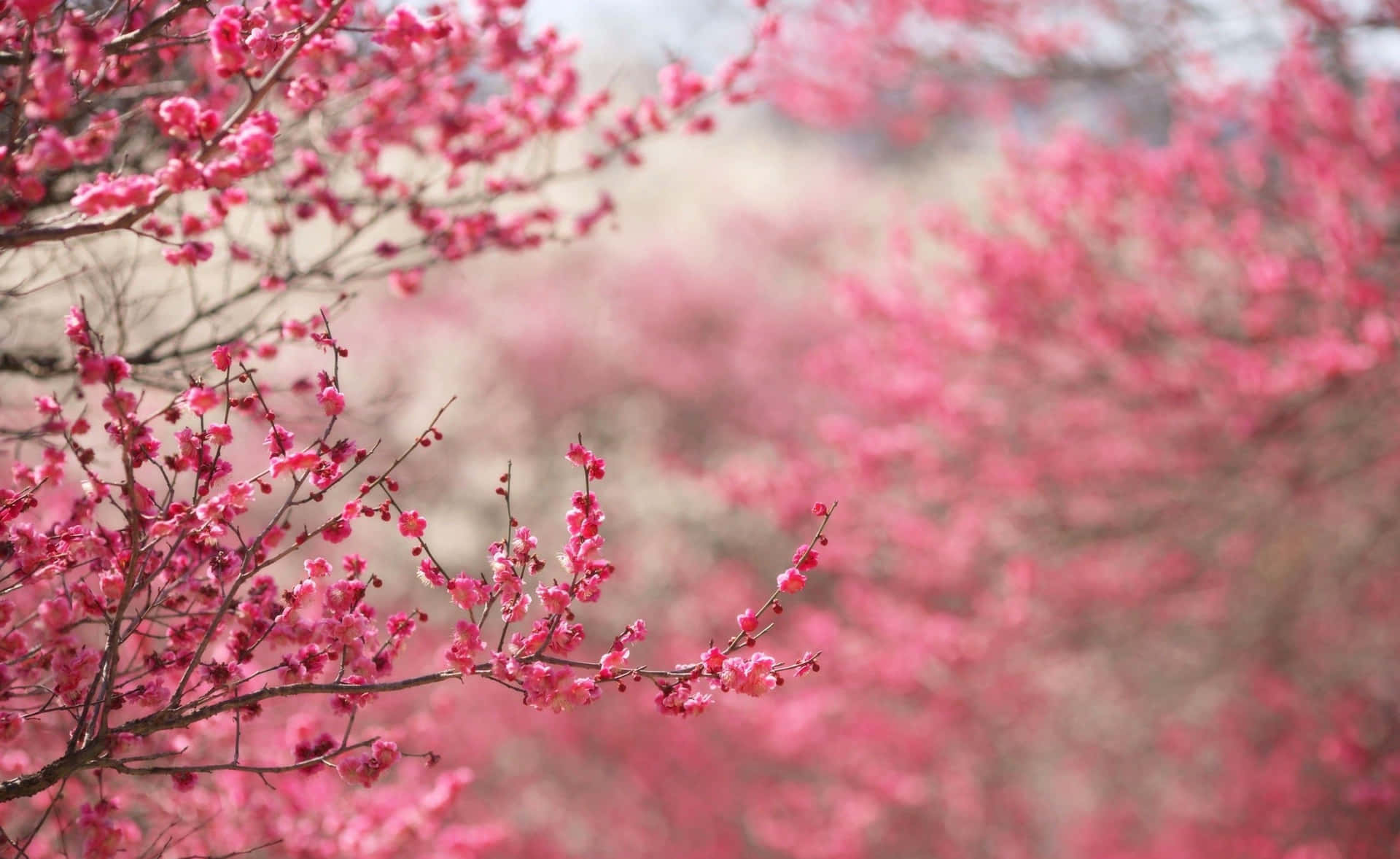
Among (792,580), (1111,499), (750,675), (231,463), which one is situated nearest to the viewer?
(750,675)

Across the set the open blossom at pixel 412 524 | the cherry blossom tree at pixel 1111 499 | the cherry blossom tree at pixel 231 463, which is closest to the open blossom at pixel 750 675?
the cherry blossom tree at pixel 231 463

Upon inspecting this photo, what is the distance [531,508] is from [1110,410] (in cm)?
609

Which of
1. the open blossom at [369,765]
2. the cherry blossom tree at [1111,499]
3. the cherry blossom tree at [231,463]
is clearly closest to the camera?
the cherry blossom tree at [231,463]

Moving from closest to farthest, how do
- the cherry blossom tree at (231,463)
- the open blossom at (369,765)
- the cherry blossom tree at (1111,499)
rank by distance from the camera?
the cherry blossom tree at (231,463)
the open blossom at (369,765)
the cherry blossom tree at (1111,499)

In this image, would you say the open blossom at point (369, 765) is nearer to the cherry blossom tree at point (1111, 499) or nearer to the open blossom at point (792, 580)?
the open blossom at point (792, 580)

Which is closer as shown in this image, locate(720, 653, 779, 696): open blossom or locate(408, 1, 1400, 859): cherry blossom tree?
locate(720, 653, 779, 696): open blossom

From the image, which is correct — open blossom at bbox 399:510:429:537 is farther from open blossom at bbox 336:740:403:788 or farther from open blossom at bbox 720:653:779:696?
open blossom at bbox 720:653:779:696

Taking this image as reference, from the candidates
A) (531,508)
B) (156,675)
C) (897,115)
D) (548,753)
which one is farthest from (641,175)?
(156,675)

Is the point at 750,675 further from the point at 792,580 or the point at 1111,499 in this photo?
the point at 1111,499

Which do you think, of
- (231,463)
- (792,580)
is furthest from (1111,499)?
(231,463)

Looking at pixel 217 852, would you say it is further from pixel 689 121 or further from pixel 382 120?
pixel 689 121

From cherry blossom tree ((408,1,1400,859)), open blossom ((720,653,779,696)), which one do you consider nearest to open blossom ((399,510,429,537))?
open blossom ((720,653,779,696))

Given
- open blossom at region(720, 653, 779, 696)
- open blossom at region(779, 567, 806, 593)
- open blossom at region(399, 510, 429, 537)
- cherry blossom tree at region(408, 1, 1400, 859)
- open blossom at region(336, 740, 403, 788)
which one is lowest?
cherry blossom tree at region(408, 1, 1400, 859)

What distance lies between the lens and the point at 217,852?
381 centimetres
